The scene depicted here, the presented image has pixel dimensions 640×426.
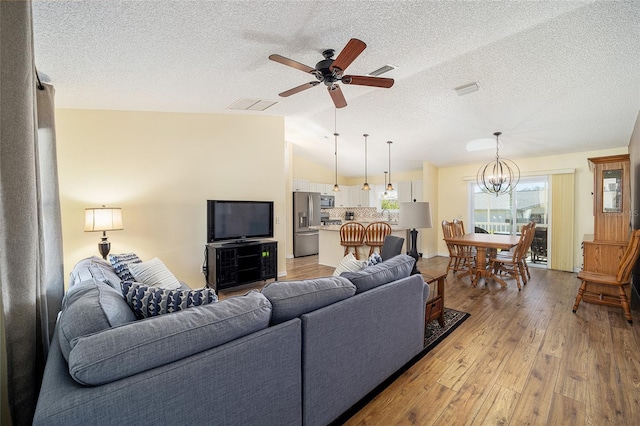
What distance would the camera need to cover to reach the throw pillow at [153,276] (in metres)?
2.14

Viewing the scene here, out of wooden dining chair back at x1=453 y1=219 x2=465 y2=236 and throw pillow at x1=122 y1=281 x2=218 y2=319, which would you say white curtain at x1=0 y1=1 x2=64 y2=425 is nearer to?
throw pillow at x1=122 y1=281 x2=218 y2=319

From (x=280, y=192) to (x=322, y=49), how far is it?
266 cm

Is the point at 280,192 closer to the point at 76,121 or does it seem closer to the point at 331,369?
the point at 76,121

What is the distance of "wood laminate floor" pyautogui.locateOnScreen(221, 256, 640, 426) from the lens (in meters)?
1.65

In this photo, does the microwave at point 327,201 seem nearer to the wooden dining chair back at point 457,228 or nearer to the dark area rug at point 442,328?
the wooden dining chair back at point 457,228

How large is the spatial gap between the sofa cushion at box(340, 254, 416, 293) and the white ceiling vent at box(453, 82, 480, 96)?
2622 mm

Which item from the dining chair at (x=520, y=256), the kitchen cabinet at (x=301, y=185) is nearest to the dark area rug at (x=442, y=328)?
the dining chair at (x=520, y=256)

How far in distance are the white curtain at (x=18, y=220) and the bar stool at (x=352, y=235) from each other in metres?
4.26

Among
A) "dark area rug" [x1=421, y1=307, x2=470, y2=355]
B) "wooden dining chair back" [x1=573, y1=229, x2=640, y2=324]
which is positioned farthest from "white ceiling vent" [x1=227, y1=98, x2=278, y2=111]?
"wooden dining chair back" [x1=573, y1=229, x2=640, y2=324]

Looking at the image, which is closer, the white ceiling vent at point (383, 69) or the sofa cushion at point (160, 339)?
the sofa cushion at point (160, 339)

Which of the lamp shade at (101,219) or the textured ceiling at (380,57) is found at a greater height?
the textured ceiling at (380,57)

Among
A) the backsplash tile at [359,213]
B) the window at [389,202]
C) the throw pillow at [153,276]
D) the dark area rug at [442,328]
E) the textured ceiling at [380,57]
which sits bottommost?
the dark area rug at [442,328]

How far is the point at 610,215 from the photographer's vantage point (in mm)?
3338

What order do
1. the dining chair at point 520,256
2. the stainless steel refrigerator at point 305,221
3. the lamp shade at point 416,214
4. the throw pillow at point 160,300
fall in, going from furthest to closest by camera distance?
the stainless steel refrigerator at point 305,221
the dining chair at point 520,256
the lamp shade at point 416,214
the throw pillow at point 160,300
